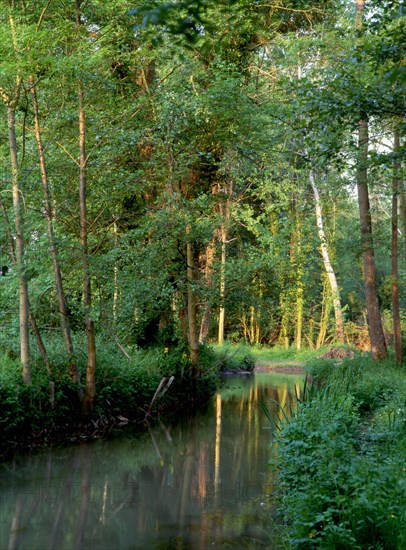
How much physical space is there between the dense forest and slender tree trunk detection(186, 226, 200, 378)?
0.05 meters

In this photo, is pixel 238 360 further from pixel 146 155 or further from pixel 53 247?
pixel 53 247

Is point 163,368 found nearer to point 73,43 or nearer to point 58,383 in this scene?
point 58,383

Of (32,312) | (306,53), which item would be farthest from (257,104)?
(32,312)

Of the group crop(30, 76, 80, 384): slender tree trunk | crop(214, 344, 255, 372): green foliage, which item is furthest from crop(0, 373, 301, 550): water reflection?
crop(214, 344, 255, 372): green foliage

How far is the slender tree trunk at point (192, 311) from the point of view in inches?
630

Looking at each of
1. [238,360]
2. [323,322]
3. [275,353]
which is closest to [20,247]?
[238,360]

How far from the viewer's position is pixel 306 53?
1912 cm

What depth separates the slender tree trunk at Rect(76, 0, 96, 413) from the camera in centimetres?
1203

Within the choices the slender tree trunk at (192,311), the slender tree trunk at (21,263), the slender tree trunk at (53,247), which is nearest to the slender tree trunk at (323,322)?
the slender tree trunk at (192,311)

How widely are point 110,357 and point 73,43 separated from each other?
634 centimetres

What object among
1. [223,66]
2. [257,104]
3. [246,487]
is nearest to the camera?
[246,487]

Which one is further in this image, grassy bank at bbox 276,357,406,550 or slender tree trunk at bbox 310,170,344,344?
slender tree trunk at bbox 310,170,344,344

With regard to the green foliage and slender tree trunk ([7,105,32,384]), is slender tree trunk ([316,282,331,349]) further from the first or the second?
slender tree trunk ([7,105,32,384])

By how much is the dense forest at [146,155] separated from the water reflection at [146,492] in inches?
72.1
